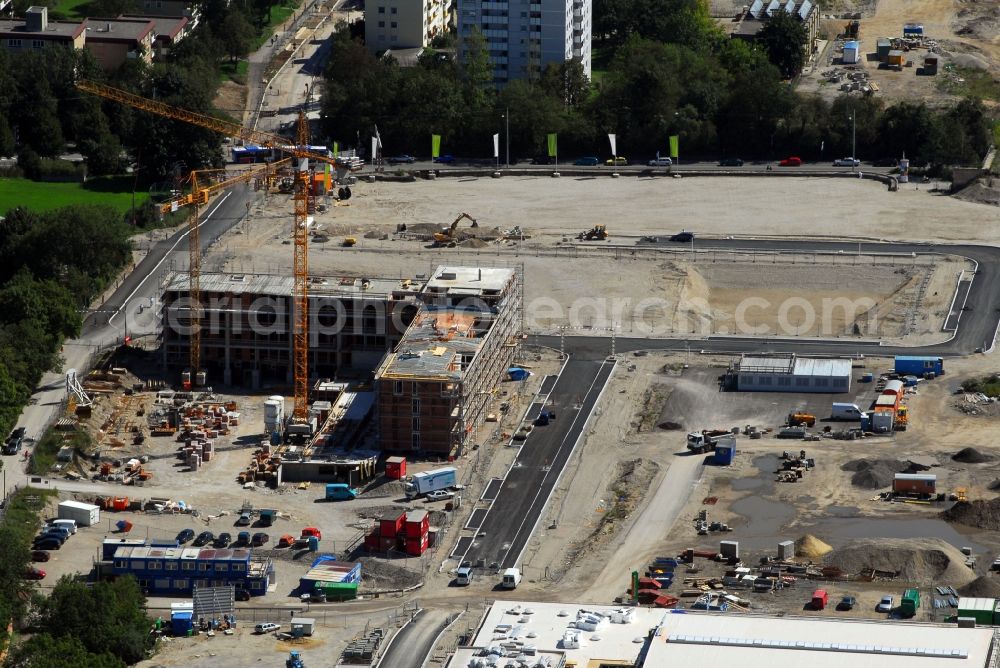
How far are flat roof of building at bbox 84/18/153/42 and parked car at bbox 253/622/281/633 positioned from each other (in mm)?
101141

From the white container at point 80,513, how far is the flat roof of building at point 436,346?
17.5 meters

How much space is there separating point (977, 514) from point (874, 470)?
797cm

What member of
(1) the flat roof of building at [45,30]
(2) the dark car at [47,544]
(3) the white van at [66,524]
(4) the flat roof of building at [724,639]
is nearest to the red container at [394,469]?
(3) the white van at [66,524]

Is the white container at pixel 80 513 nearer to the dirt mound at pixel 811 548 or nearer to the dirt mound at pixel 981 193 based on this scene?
the dirt mound at pixel 811 548

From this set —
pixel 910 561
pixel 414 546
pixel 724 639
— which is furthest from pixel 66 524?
pixel 910 561

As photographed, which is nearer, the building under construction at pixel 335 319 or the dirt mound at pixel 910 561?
the dirt mound at pixel 910 561

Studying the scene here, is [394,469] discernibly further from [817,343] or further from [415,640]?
[817,343]

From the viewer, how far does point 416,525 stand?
11069 centimetres

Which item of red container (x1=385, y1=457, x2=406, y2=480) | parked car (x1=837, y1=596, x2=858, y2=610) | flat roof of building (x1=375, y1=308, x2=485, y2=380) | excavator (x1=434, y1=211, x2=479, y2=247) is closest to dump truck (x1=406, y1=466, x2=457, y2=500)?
red container (x1=385, y1=457, x2=406, y2=480)

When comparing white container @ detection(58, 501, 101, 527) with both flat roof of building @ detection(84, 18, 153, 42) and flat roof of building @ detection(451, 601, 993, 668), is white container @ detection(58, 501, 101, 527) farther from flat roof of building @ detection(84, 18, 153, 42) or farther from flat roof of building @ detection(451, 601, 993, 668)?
flat roof of building @ detection(84, 18, 153, 42)

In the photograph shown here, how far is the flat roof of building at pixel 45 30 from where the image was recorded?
193500 millimetres

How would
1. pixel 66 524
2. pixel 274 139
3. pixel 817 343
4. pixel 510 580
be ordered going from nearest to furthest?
1. pixel 510 580
2. pixel 66 524
3. pixel 817 343
4. pixel 274 139

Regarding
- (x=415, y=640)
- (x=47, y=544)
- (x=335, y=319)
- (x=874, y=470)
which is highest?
(x=335, y=319)

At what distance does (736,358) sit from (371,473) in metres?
28.1
